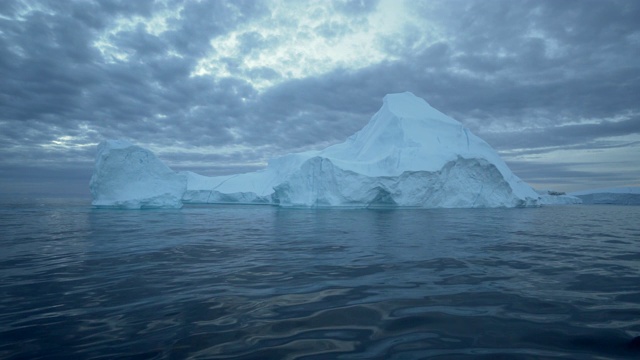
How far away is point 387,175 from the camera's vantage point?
24.7 meters

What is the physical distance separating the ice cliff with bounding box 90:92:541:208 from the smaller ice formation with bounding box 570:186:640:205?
26.4m

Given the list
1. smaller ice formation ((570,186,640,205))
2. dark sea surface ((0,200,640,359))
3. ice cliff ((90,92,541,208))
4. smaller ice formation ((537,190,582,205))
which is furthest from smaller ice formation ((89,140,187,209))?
smaller ice formation ((570,186,640,205))

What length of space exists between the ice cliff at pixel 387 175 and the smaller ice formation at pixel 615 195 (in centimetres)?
2642

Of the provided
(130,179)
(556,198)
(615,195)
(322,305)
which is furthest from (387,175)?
(615,195)

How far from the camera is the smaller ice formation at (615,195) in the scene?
47.3 meters

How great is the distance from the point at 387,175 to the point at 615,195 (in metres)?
46.5

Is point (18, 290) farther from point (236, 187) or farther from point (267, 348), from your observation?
point (236, 187)

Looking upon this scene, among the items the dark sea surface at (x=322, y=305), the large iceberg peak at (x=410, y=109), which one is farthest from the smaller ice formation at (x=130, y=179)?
the large iceberg peak at (x=410, y=109)

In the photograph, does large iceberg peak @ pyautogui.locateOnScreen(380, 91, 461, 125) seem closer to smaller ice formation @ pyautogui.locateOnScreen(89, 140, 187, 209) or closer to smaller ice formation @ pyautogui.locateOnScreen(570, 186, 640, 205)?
smaller ice formation @ pyautogui.locateOnScreen(89, 140, 187, 209)

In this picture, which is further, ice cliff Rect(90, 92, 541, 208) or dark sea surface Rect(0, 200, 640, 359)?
ice cliff Rect(90, 92, 541, 208)

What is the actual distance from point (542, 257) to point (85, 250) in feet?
28.0

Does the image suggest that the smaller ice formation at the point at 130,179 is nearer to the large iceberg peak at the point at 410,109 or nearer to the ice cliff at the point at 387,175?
the ice cliff at the point at 387,175

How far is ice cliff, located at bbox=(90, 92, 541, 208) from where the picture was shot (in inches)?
901

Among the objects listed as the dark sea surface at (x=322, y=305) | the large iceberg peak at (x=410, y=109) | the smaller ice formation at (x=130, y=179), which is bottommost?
the dark sea surface at (x=322, y=305)
